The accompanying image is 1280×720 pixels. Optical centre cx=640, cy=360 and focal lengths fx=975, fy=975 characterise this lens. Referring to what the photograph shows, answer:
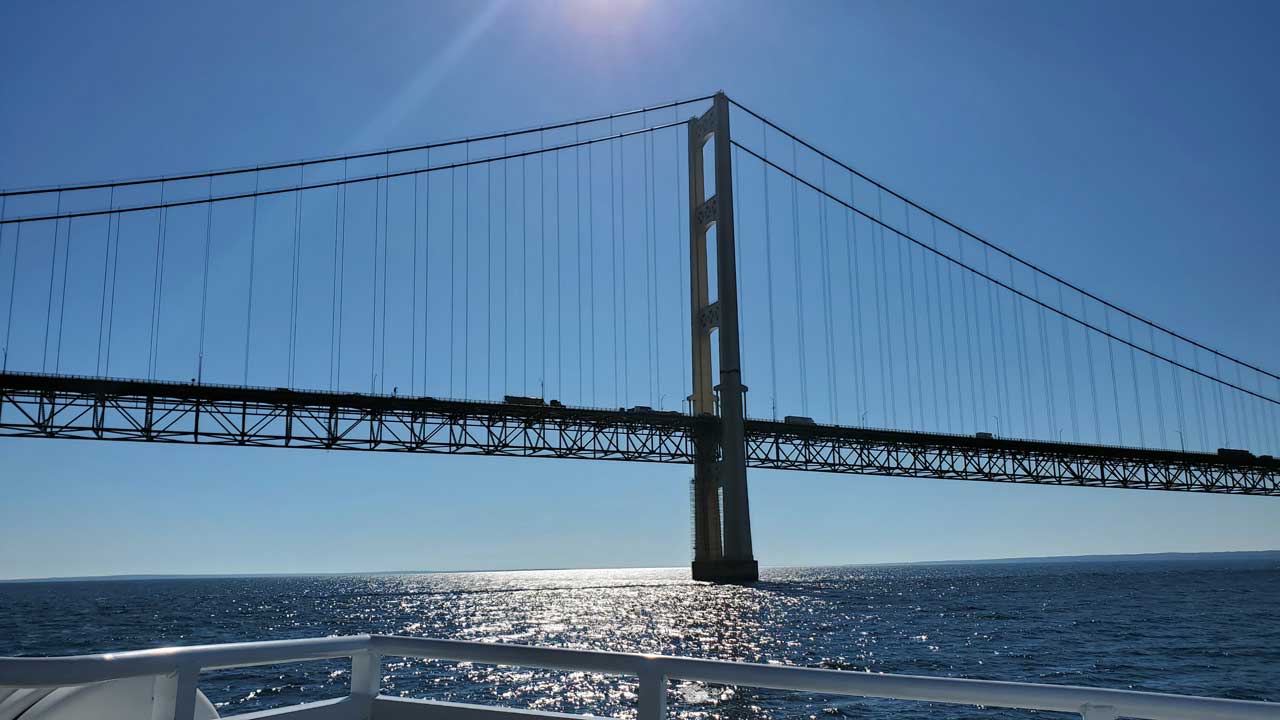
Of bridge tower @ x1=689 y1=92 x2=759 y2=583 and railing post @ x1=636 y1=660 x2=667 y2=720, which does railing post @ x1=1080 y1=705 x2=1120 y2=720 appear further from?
bridge tower @ x1=689 y1=92 x2=759 y2=583

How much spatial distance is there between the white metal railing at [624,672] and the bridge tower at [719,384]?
151 ft

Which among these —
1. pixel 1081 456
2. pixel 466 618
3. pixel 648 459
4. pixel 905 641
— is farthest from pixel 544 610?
pixel 1081 456

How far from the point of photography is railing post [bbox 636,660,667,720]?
302 centimetres

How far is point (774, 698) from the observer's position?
55.2ft

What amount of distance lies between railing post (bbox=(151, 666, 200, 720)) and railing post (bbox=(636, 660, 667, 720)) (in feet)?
4.40

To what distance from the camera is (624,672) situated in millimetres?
3150

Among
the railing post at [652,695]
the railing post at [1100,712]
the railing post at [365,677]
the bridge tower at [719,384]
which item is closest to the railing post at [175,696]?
the railing post at [365,677]

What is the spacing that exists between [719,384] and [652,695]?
4890 centimetres

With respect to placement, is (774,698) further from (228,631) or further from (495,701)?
(228,631)

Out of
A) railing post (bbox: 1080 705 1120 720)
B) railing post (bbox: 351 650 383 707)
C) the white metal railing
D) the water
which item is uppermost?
the white metal railing

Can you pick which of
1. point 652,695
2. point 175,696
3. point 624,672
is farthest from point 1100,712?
point 175,696

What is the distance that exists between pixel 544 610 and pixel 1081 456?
1634 inches

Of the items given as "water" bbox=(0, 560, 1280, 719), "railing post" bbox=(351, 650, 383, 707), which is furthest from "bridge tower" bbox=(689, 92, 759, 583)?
"railing post" bbox=(351, 650, 383, 707)

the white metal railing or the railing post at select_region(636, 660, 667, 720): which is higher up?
the white metal railing
